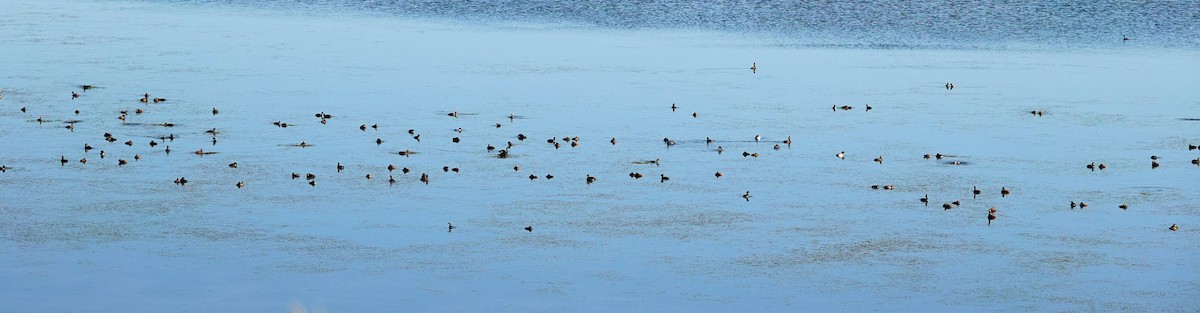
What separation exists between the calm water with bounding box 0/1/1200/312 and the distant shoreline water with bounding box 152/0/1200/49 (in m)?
0.39

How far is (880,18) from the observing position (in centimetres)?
3741

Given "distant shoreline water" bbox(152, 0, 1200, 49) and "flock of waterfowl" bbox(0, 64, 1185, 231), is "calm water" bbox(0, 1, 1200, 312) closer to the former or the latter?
"flock of waterfowl" bbox(0, 64, 1185, 231)

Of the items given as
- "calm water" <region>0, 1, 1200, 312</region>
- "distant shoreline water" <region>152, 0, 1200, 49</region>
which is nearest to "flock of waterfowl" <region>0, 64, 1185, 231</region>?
"calm water" <region>0, 1, 1200, 312</region>

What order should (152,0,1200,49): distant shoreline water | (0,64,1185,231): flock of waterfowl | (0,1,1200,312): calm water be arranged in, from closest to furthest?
(0,1,1200,312): calm water → (0,64,1185,231): flock of waterfowl → (152,0,1200,49): distant shoreline water

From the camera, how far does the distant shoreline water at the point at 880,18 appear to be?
33.6 m

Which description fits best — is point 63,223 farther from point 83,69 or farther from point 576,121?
point 83,69

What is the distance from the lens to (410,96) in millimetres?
25297

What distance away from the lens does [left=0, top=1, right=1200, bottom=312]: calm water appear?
1407 cm

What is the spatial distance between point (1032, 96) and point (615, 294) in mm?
13577

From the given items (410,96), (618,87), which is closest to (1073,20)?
(618,87)

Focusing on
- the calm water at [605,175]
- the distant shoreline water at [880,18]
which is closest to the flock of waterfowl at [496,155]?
the calm water at [605,175]

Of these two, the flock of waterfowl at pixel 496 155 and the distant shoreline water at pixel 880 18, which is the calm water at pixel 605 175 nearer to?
the flock of waterfowl at pixel 496 155

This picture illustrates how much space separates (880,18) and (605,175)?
19757 mm

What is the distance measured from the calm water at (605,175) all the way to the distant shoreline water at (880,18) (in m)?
0.39
